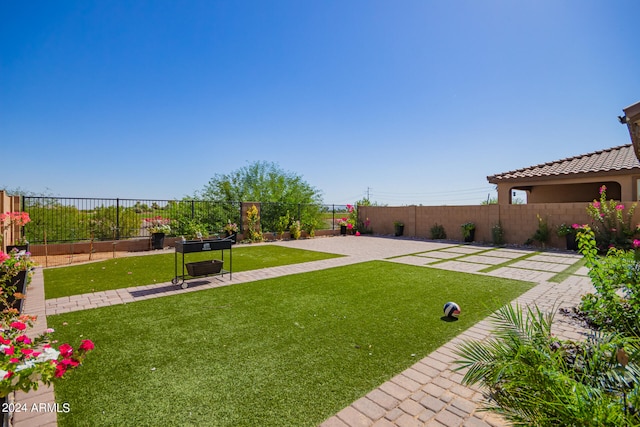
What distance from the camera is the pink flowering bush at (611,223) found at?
9883 millimetres

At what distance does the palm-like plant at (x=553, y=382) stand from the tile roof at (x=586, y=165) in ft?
44.2

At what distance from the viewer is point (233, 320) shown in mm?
3980

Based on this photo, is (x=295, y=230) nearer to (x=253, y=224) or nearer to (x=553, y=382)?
(x=253, y=224)

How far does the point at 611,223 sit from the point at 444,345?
11524mm

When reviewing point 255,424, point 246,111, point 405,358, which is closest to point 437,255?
point 405,358

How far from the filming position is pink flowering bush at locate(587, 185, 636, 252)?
9.88 metres

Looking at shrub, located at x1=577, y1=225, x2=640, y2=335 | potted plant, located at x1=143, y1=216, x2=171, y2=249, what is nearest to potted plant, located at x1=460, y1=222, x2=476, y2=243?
→ shrub, located at x1=577, y1=225, x2=640, y2=335

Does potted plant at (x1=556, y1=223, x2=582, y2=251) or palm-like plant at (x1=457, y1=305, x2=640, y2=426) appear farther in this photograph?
potted plant at (x1=556, y1=223, x2=582, y2=251)

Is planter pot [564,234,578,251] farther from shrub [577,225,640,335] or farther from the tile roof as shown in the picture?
shrub [577,225,640,335]

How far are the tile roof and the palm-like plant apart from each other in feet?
44.2

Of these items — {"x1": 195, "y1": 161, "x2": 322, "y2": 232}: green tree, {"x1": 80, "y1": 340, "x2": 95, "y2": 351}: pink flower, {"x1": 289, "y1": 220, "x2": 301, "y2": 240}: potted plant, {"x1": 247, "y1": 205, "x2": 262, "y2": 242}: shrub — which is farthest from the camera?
{"x1": 195, "y1": 161, "x2": 322, "y2": 232}: green tree

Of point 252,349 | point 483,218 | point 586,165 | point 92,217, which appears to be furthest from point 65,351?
point 586,165

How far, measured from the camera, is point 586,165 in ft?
42.2

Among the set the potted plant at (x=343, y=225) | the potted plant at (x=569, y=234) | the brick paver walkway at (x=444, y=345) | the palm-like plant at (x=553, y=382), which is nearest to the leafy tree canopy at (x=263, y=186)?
the potted plant at (x=343, y=225)
